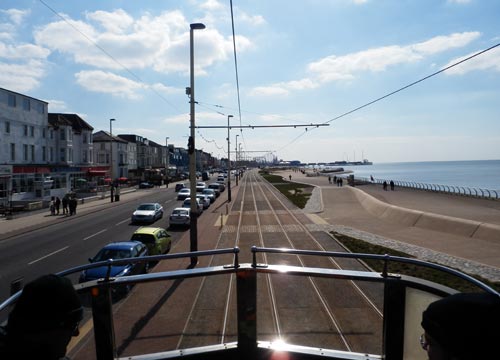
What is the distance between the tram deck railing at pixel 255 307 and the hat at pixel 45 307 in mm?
1543

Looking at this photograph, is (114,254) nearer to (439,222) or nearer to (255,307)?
(255,307)

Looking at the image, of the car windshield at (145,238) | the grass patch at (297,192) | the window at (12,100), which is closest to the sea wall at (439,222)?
the grass patch at (297,192)

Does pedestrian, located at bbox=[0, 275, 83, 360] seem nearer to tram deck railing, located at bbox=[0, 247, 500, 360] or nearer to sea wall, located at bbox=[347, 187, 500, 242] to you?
tram deck railing, located at bbox=[0, 247, 500, 360]

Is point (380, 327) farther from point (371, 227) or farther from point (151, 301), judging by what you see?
point (371, 227)

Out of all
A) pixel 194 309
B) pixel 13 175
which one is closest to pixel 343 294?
pixel 194 309

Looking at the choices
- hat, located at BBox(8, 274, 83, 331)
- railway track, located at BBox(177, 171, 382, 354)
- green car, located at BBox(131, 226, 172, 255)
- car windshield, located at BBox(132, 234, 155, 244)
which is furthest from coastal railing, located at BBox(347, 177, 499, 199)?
hat, located at BBox(8, 274, 83, 331)

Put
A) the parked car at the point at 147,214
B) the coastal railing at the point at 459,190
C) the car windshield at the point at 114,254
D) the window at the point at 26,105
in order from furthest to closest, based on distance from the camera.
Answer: the coastal railing at the point at 459,190, the window at the point at 26,105, the parked car at the point at 147,214, the car windshield at the point at 114,254

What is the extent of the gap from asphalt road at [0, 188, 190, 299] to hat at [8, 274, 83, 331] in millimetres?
9949

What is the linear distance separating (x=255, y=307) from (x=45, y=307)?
254 cm

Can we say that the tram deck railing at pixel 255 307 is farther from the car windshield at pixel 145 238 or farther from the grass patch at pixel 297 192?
the grass patch at pixel 297 192

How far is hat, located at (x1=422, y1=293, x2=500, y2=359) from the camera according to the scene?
1.78 m

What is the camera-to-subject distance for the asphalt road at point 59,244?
15.7 metres

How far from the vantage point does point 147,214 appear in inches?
1171

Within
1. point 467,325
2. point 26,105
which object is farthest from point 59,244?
point 26,105
